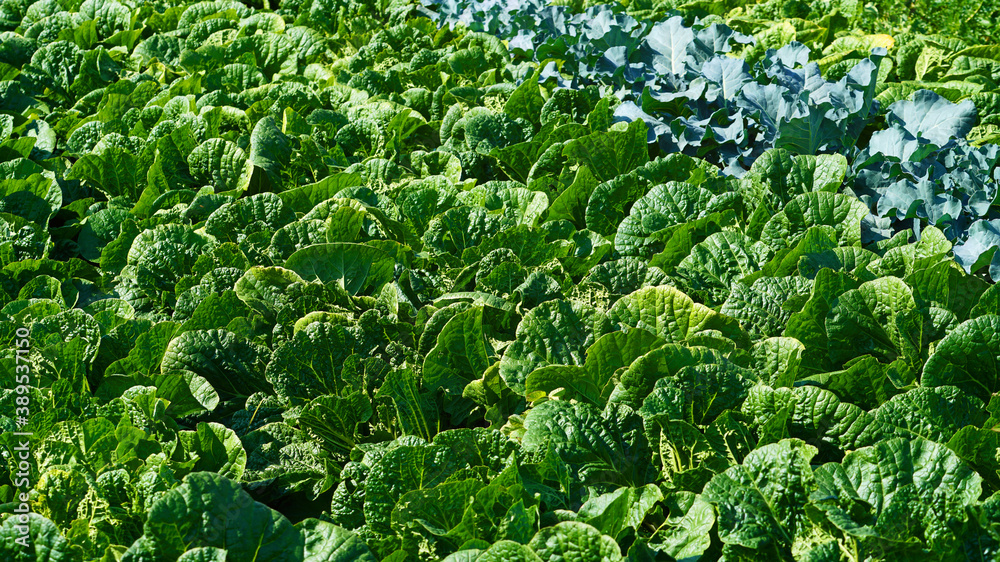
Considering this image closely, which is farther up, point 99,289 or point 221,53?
point 221,53

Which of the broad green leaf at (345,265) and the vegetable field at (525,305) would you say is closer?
the vegetable field at (525,305)

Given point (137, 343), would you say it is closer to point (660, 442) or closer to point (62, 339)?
point (62, 339)

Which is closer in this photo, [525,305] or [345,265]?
[525,305]

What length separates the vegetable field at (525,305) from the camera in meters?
1.64

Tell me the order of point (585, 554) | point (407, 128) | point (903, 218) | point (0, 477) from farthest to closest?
1. point (407, 128)
2. point (903, 218)
3. point (0, 477)
4. point (585, 554)

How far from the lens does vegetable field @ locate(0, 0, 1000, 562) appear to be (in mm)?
1639

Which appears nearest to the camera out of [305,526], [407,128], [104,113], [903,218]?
[305,526]

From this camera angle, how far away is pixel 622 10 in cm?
417

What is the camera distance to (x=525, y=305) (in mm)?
2340

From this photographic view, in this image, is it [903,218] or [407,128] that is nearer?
[903,218]

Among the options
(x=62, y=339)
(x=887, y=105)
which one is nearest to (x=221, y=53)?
(x=62, y=339)

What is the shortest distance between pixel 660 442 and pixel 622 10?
2.90m

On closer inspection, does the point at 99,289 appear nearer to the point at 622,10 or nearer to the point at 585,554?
the point at 585,554

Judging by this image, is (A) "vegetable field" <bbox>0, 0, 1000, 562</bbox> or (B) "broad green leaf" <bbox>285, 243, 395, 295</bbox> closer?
(A) "vegetable field" <bbox>0, 0, 1000, 562</bbox>
